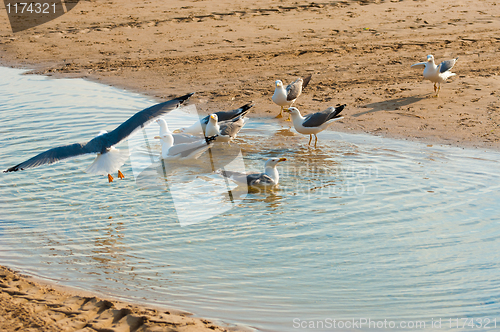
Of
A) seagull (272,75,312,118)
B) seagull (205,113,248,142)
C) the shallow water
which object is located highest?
seagull (272,75,312,118)

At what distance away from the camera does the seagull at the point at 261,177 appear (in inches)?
277

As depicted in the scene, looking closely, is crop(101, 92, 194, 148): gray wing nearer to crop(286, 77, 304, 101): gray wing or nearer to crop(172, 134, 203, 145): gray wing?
crop(172, 134, 203, 145): gray wing

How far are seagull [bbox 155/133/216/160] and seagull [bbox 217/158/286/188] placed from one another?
1223 millimetres

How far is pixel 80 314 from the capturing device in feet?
13.1

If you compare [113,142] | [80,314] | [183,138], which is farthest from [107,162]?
[80,314]

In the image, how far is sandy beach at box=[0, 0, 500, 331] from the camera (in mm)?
8477

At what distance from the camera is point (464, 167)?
748 centimetres

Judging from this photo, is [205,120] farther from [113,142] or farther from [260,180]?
[113,142]

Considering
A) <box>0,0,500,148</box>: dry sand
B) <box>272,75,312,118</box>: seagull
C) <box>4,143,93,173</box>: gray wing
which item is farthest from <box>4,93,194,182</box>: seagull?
<box>0,0,500,148</box>: dry sand

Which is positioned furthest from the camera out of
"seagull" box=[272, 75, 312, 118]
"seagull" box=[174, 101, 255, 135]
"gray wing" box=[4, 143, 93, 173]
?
"seagull" box=[272, 75, 312, 118]

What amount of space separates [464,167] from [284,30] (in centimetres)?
1019

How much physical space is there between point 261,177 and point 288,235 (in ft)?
5.33

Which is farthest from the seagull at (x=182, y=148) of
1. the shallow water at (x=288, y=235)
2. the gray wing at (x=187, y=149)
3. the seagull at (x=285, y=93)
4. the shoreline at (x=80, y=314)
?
the shoreline at (x=80, y=314)

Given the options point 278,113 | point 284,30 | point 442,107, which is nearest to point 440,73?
point 442,107
